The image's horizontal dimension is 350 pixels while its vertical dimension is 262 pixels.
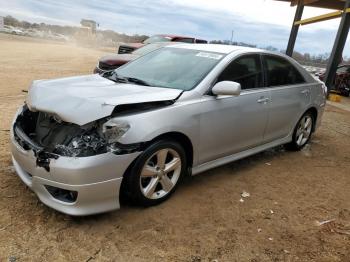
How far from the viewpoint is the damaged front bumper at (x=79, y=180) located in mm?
3133

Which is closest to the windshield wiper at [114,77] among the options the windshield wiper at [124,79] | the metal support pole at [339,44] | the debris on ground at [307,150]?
the windshield wiper at [124,79]

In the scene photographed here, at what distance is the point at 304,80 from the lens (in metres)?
5.91

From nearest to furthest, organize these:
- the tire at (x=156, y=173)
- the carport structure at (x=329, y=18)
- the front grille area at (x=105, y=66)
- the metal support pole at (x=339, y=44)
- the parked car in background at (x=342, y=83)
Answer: the tire at (x=156, y=173), the front grille area at (x=105, y=66), the metal support pole at (x=339, y=44), the carport structure at (x=329, y=18), the parked car in background at (x=342, y=83)

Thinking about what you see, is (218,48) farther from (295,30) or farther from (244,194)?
(295,30)

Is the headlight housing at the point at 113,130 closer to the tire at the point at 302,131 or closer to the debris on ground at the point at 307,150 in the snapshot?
the tire at the point at 302,131

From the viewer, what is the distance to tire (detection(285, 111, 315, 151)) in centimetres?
596

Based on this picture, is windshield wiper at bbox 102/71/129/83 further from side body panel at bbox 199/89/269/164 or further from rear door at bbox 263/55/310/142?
rear door at bbox 263/55/310/142

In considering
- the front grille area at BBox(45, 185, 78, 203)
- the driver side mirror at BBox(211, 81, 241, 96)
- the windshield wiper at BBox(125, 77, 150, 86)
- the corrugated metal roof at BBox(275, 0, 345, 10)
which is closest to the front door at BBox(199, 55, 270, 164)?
the driver side mirror at BBox(211, 81, 241, 96)

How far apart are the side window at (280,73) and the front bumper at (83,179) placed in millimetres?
2573

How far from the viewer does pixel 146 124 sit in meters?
3.45

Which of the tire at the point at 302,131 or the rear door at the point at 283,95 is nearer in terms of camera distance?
the rear door at the point at 283,95

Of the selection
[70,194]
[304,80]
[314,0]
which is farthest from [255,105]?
[314,0]

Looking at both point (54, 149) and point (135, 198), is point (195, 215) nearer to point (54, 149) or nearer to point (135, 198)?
point (135, 198)

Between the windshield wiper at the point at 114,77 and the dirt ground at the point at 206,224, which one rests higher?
the windshield wiper at the point at 114,77
